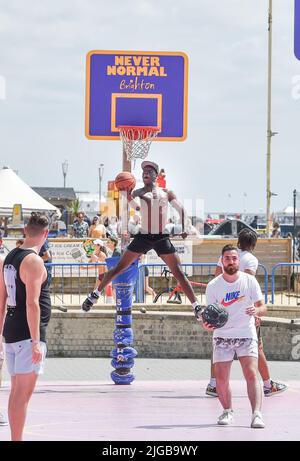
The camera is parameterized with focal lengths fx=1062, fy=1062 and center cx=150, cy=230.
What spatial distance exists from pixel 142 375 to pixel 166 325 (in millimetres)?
1984

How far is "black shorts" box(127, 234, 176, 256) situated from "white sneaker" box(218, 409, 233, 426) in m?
2.97

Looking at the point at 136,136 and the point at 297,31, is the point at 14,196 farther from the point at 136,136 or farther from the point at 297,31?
the point at 297,31

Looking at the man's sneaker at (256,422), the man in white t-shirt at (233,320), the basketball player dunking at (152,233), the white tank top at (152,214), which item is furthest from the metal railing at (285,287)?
the man's sneaker at (256,422)

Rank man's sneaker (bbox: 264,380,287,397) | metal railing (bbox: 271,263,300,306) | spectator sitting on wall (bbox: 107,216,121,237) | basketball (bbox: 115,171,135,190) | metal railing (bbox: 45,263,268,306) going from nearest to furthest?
man's sneaker (bbox: 264,380,287,397)
basketball (bbox: 115,171,135,190)
metal railing (bbox: 271,263,300,306)
metal railing (bbox: 45,263,268,306)
spectator sitting on wall (bbox: 107,216,121,237)

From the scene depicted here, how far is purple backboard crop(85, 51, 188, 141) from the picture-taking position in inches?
646

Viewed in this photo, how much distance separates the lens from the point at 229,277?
390 inches

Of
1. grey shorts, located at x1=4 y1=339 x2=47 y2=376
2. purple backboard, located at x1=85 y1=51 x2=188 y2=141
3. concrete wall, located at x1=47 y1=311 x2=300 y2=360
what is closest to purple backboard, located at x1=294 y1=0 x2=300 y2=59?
grey shorts, located at x1=4 y1=339 x2=47 y2=376

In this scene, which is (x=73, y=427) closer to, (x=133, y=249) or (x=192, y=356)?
(x=133, y=249)

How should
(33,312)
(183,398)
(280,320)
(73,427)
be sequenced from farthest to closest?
(280,320)
(183,398)
(73,427)
(33,312)

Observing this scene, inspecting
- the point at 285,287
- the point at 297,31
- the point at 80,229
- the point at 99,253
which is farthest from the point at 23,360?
the point at 80,229

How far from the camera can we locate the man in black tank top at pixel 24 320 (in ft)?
26.1

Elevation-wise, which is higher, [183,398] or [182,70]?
[182,70]

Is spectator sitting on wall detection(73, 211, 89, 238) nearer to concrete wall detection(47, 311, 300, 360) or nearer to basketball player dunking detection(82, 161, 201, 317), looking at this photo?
concrete wall detection(47, 311, 300, 360)
